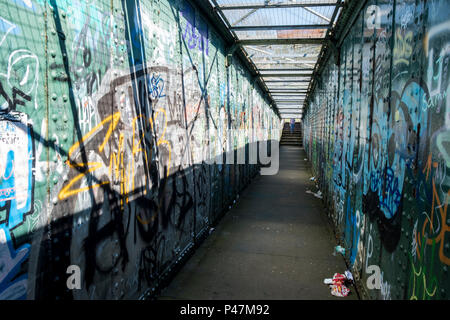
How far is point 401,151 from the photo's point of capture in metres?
2.62

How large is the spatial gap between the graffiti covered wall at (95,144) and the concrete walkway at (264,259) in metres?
0.52

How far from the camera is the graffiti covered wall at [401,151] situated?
190 centimetres

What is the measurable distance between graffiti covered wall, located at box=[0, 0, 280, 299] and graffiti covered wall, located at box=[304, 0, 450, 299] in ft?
8.45

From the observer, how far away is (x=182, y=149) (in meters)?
4.83

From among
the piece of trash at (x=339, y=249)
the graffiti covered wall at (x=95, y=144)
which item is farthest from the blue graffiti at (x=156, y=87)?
the piece of trash at (x=339, y=249)

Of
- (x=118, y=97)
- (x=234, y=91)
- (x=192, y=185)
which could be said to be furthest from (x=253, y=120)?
(x=118, y=97)

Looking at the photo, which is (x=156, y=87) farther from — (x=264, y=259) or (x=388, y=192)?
(x=264, y=259)

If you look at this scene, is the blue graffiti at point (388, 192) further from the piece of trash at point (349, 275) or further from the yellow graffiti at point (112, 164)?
the yellow graffiti at point (112, 164)

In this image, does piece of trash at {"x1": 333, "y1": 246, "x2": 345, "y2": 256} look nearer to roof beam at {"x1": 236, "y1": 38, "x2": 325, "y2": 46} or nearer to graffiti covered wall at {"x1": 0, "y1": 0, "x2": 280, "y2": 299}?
graffiti covered wall at {"x1": 0, "y1": 0, "x2": 280, "y2": 299}

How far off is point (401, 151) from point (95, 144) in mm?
2661

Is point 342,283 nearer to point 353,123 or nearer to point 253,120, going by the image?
point 353,123

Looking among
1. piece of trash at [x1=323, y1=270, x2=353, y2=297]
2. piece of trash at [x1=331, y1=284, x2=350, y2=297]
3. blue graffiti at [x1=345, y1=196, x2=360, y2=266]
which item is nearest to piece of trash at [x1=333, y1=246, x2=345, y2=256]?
blue graffiti at [x1=345, y1=196, x2=360, y2=266]

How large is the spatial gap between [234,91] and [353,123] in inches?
187

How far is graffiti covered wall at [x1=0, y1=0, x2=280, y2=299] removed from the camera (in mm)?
1917
